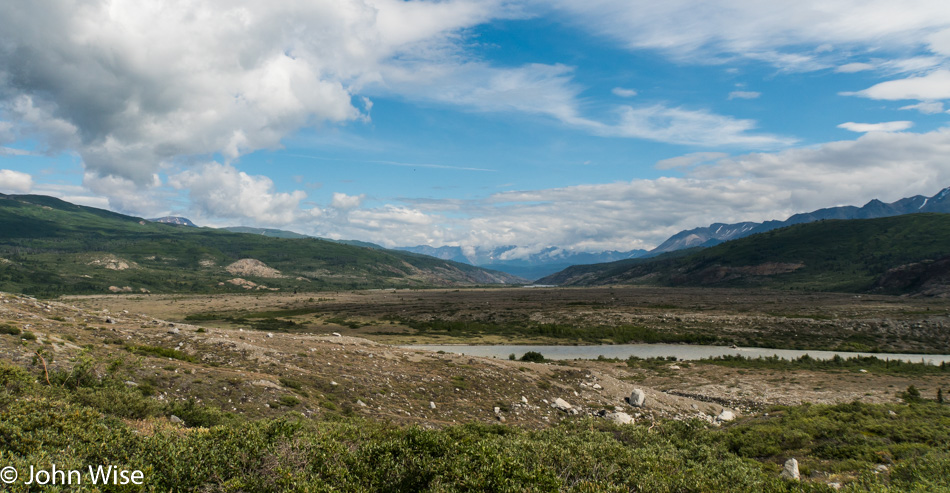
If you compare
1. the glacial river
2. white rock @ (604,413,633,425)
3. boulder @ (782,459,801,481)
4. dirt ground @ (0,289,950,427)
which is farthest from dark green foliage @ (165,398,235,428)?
the glacial river

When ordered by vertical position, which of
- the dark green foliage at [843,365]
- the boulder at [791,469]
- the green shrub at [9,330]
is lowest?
the dark green foliage at [843,365]

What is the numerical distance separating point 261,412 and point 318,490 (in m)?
12.6

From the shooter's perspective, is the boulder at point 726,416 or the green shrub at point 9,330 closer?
the green shrub at point 9,330

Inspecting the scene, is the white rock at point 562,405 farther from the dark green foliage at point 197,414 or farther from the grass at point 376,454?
the dark green foliage at point 197,414

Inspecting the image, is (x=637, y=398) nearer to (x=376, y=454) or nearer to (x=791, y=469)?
(x=791, y=469)

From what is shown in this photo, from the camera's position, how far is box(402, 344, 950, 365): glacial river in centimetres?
6197

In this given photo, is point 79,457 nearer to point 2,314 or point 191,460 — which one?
point 191,460

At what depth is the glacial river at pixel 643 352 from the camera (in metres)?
62.0

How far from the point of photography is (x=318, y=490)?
31.9 ft

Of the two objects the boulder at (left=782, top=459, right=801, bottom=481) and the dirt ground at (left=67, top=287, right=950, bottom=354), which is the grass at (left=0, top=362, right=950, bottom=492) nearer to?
the boulder at (left=782, top=459, right=801, bottom=481)

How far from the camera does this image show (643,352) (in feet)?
227

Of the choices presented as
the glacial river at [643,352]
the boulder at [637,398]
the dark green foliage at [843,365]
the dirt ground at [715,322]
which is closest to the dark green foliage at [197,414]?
the boulder at [637,398]

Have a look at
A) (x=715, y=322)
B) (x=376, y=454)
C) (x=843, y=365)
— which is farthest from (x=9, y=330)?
(x=715, y=322)

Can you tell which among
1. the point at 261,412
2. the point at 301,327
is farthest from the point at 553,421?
the point at 301,327
